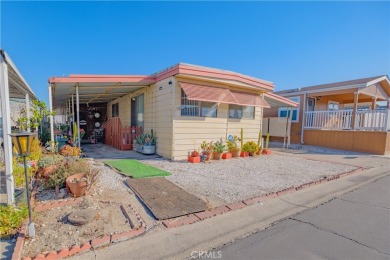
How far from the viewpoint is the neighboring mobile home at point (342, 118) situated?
10.4 metres

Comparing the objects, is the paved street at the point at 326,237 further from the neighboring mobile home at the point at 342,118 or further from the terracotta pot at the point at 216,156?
the neighboring mobile home at the point at 342,118

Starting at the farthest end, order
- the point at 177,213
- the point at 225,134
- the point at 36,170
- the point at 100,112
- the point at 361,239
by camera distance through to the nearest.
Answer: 1. the point at 100,112
2. the point at 225,134
3. the point at 36,170
4. the point at 177,213
5. the point at 361,239

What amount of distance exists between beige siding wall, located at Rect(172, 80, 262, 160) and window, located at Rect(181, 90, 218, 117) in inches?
6.7

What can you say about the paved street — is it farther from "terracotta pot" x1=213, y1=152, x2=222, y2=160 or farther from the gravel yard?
"terracotta pot" x1=213, y1=152, x2=222, y2=160

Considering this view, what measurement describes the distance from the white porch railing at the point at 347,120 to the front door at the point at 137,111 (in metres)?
11.0

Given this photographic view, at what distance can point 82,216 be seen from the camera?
2910 millimetres

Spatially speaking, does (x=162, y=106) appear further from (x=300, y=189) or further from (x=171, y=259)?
(x=171, y=259)

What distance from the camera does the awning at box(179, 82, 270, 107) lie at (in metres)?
6.96

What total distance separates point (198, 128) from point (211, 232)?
5201 mm

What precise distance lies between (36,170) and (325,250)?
5.99m

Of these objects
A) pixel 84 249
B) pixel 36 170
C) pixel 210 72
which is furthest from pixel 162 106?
pixel 84 249

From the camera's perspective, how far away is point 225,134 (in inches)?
339

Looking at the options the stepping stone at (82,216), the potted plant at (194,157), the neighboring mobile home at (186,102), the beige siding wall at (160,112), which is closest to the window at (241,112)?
the neighboring mobile home at (186,102)

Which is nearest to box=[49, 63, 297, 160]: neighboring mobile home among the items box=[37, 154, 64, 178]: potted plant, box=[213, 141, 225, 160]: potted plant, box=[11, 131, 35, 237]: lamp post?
box=[213, 141, 225, 160]: potted plant
